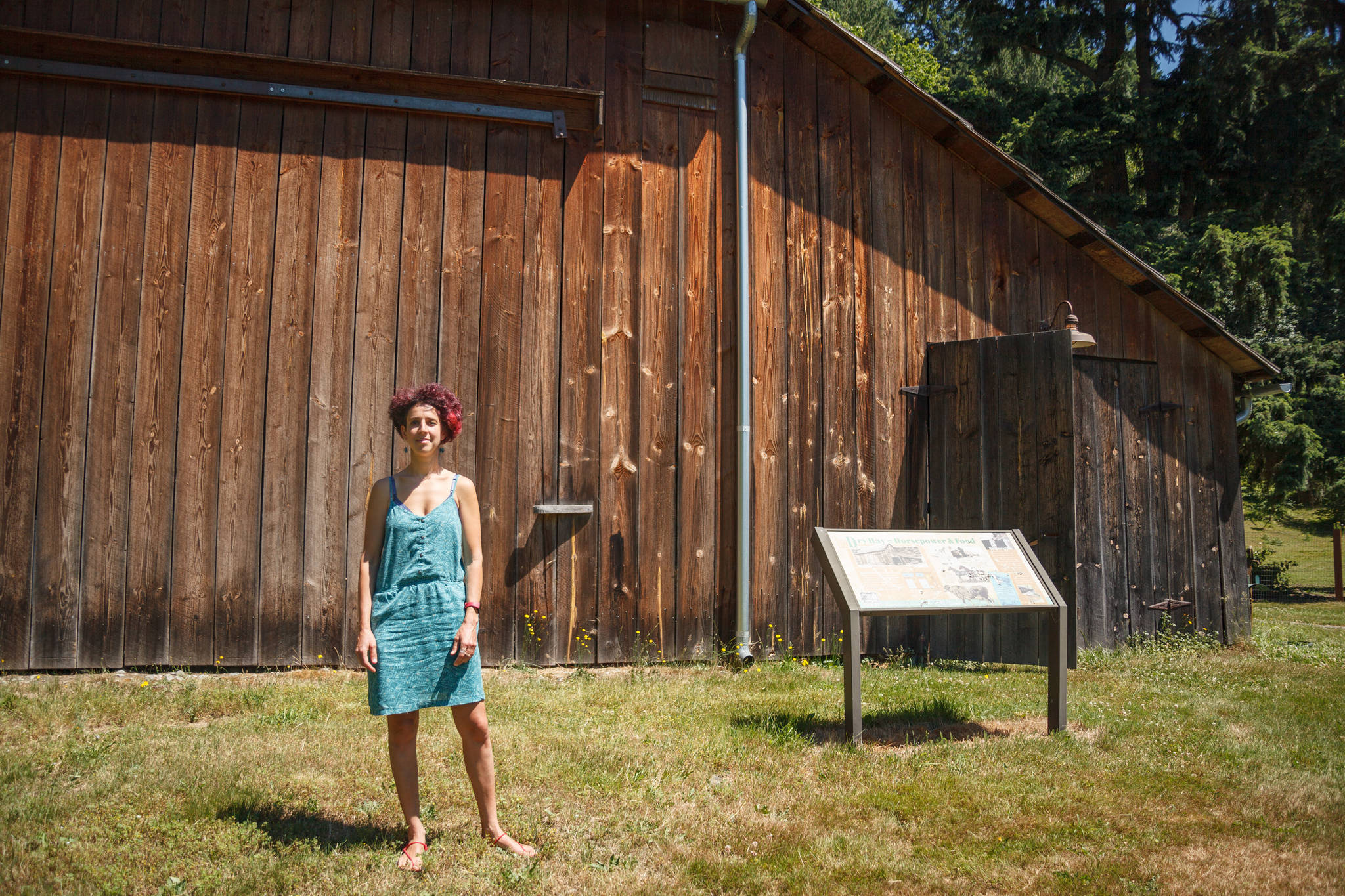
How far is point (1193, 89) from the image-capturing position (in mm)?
13633

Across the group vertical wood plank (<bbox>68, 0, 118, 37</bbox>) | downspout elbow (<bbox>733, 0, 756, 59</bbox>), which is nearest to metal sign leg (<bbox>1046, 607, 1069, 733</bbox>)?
downspout elbow (<bbox>733, 0, 756, 59</bbox>)

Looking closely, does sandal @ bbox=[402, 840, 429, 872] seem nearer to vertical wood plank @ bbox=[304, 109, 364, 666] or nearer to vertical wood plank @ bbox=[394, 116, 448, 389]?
vertical wood plank @ bbox=[304, 109, 364, 666]

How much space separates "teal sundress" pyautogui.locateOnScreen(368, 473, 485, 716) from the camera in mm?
3145

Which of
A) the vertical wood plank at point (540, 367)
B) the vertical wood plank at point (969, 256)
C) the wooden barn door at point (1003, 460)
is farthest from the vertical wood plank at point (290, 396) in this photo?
the vertical wood plank at point (969, 256)

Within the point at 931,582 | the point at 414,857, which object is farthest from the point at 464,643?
the point at 931,582

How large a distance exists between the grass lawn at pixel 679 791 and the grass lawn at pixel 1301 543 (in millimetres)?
14275

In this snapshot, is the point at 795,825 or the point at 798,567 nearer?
the point at 795,825

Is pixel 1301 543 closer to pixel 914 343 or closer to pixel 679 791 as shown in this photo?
pixel 914 343

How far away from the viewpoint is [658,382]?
260 inches

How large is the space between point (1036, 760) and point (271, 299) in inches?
206

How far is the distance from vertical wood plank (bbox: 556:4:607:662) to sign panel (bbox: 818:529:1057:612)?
6.88ft

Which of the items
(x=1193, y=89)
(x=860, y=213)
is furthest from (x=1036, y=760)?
(x=1193, y=89)

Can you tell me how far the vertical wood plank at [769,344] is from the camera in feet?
22.2

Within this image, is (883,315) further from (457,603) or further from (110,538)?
(110,538)
